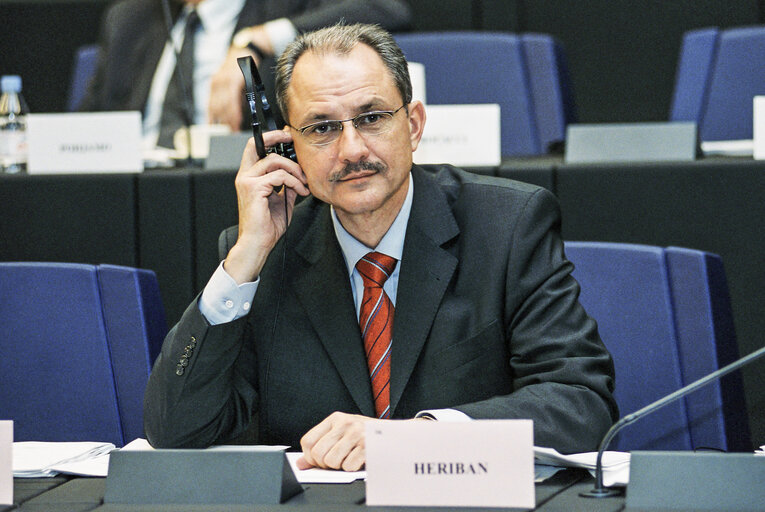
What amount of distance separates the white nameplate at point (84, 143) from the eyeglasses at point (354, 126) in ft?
3.24

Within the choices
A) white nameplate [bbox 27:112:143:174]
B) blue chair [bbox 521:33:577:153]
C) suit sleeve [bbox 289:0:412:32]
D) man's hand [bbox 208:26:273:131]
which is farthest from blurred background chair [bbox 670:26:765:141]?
white nameplate [bbox 27:112:143:174]

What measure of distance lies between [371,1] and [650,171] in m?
1.33

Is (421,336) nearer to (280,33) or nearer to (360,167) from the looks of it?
(360,167)

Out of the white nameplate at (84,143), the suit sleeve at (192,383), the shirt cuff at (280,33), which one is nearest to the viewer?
the suit sleeve at (192,383)

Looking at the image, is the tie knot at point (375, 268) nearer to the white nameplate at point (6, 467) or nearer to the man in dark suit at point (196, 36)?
the white nameplate at point (6, 467)

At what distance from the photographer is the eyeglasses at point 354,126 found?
182 cm

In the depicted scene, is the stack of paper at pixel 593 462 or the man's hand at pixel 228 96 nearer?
the stack of paper at pixel 593 462

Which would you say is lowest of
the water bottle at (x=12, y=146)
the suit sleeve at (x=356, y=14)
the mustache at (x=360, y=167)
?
the water bottle at (x=12, y=146)

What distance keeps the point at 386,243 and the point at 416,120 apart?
8.8 inches

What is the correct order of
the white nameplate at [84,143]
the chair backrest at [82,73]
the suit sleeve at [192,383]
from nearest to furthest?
the suit sleeve at [192,383] → the white nameplate at [84,143] → the chair backrest at [82,73]

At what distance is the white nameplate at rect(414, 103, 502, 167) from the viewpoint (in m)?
2.66

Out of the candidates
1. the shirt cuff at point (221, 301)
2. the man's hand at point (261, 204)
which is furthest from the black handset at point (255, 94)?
the shirt cuff at point (221, 301)

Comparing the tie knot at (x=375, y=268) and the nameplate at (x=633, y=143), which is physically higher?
the nameplate at (x=633, y=143)

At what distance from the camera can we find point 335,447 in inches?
58.1
